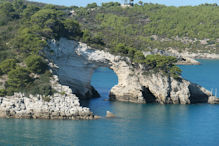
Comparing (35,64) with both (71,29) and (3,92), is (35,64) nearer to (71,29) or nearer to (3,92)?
(3,92)

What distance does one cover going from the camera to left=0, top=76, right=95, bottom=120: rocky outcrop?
47.4m

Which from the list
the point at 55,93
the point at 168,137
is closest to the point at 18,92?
the point at 55,93

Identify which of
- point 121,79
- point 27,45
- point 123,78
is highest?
point 27,45

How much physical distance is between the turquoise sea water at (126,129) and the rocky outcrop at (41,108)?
1007mm

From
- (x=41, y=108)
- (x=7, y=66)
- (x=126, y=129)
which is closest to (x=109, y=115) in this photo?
(x=126, y=129)

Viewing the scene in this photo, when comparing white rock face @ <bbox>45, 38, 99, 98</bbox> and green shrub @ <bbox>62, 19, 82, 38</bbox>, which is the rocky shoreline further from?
green shrub @ <bbox>62, 19, 82, 38</bbox>

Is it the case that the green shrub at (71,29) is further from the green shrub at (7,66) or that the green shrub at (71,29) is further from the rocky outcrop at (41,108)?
the rocky outcrop at (41,108)

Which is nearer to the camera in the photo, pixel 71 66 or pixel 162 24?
pixel 71 66

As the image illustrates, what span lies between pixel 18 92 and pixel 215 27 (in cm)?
15123

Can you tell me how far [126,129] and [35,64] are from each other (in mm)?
13712

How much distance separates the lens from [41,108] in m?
47.6

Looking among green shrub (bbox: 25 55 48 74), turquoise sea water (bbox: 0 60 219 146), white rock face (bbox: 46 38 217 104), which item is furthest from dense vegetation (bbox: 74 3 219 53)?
green shrub (bbox: 25 55 48 74)

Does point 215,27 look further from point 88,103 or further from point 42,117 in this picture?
point 42,117

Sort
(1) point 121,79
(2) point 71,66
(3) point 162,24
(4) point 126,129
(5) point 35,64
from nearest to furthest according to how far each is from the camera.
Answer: (4) point 126,129 < (5) point 35,64 < (2) point 71,66 < (1) point 121,79 < (3) point 162,24
